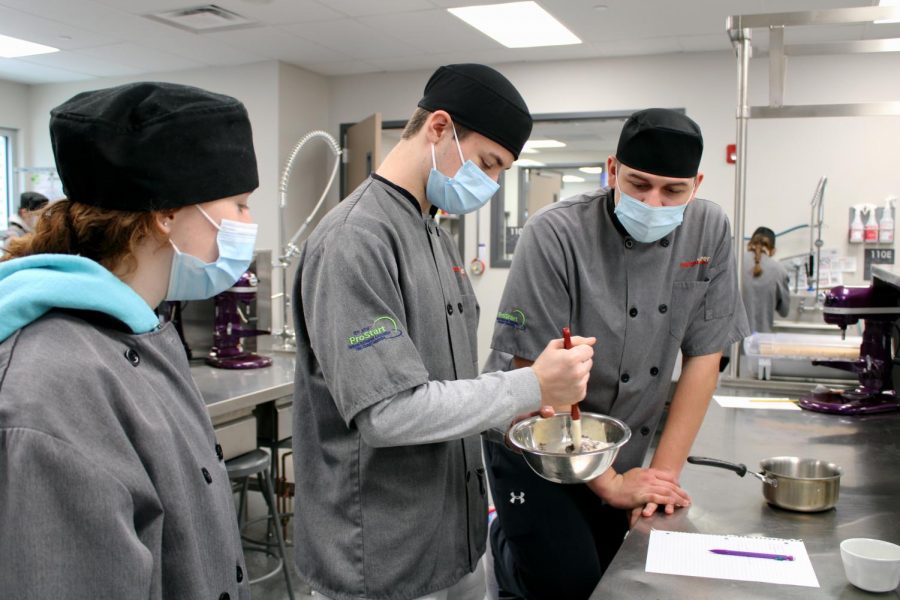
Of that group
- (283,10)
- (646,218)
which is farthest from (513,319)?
(283,10)

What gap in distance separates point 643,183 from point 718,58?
14.8 feet

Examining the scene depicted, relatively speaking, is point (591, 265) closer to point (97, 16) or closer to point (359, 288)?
point (359, 288)

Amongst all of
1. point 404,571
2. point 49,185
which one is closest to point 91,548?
point 404,571

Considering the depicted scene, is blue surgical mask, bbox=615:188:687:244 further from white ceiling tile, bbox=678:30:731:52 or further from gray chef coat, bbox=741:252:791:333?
white ceiling tile, bbox=678:30:731:52

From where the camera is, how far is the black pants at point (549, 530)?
1613 mm

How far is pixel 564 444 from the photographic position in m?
1.55

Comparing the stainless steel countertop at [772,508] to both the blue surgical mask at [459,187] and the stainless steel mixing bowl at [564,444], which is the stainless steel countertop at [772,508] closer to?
the stainless steel mixing bowl at [564,444]

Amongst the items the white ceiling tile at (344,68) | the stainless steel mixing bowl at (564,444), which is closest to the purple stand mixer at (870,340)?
the stainless steel mixing bowl at (564,444)

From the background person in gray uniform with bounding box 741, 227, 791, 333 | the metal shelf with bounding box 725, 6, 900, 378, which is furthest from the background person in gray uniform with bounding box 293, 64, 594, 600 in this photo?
the background person in gray uniform with bounding box 741, 227, 791, 333

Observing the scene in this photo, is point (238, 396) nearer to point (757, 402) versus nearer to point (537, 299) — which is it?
point (537, 299)

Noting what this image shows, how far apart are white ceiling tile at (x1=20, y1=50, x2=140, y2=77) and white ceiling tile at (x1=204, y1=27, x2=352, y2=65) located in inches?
56.0

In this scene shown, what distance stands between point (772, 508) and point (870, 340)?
1.13m

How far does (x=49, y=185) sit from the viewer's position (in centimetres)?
739

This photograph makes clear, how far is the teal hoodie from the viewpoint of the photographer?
0.77m
